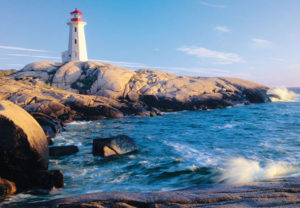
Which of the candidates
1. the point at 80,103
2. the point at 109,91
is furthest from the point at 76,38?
the point at 80,103

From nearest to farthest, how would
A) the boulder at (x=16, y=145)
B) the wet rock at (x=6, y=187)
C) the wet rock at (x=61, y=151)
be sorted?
the wet rock at (x=6, y=187) < the boulder at (x=16, y=145) < the wet rock at (x=61, y=151)

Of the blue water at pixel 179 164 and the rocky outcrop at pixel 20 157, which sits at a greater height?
the rocky outcrop at pixel 20 157

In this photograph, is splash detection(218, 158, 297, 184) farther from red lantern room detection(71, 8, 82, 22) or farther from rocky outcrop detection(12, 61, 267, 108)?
red lantern room detection(71, 8, 82, 22)

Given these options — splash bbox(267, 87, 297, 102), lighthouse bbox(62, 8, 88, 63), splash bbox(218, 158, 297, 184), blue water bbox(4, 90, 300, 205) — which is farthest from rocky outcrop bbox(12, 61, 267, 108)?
splash bbox(218, 158, 297, 184)

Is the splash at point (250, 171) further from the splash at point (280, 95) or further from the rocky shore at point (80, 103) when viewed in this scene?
the splash at point (280, 95)

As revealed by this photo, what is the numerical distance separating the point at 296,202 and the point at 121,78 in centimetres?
3367

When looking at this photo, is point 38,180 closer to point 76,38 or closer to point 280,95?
point 76,38

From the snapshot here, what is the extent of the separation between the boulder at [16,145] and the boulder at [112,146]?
349cm

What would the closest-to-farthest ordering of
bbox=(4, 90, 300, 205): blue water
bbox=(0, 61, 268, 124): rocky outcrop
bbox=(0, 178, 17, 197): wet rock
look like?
bbox=(0, 178, 17, 197): wet rock, bbox=(4, 90, 300, 205): blue water, bbox=(0, 61, 268, 124): rocky outcrop

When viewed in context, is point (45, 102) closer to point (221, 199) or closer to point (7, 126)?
point (7, 126)

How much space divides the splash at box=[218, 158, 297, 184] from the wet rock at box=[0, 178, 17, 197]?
21.5 feet

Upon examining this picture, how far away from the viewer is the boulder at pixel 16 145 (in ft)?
24.0

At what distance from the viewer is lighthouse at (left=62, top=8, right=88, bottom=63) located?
156 ft

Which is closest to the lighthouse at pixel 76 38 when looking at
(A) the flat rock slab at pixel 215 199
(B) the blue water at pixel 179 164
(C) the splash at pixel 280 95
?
(B) the blue water at pixel 179 164
